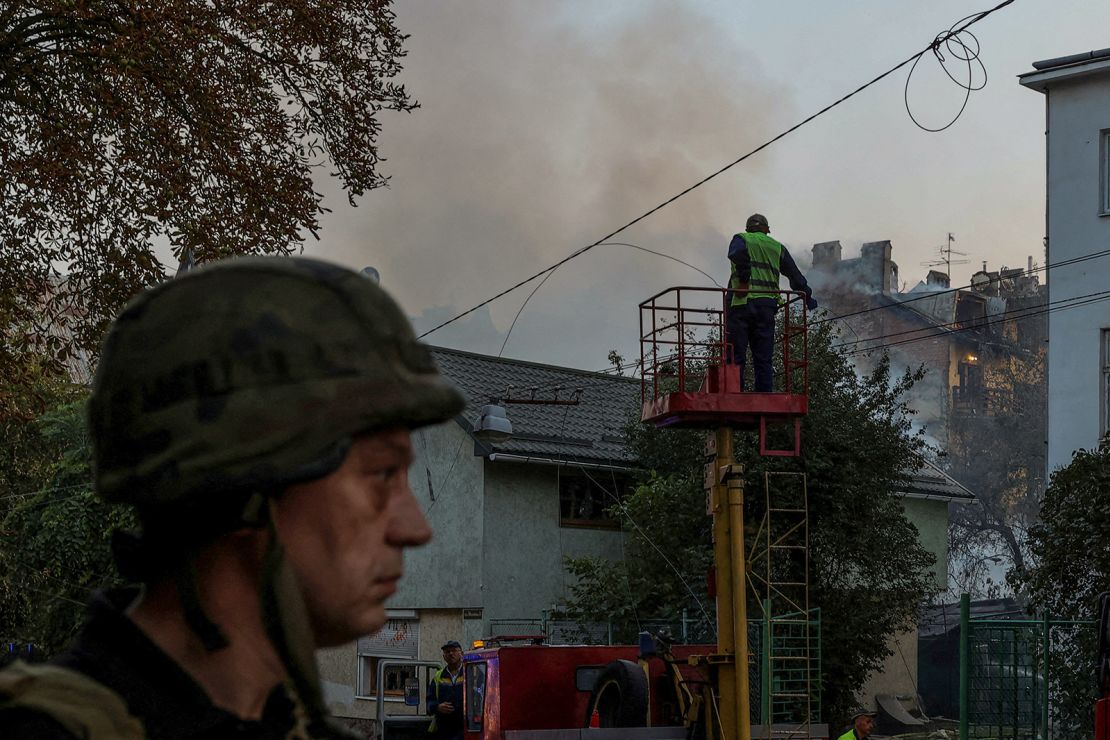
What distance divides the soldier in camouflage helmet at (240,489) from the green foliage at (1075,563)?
18515mm

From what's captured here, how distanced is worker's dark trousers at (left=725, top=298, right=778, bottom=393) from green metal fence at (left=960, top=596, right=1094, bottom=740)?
139 inches

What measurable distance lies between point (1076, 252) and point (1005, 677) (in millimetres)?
11416

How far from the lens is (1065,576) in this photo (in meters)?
19.9

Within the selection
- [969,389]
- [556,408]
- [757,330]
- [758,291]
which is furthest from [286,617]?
[969,389]

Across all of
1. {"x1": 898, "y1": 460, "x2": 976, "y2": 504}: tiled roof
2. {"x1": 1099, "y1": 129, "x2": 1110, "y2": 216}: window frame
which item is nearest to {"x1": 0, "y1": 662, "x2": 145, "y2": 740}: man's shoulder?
{"x1": 1099, "y1": 129, "x2": 1110, "y2": 216}: window frame

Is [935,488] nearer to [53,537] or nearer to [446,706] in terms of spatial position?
[53,537]

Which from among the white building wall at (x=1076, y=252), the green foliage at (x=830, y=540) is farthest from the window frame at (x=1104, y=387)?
the green foliage at (x=830, y=540)

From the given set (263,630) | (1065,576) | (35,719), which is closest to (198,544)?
(263,630)

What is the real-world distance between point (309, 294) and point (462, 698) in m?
16.2

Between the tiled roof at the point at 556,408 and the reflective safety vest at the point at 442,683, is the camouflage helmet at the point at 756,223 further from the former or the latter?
the tiled roof at the point at 556,408

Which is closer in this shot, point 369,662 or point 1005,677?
point 1005,677

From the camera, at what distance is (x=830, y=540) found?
994 inches

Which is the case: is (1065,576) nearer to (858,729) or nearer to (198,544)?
(858,729)

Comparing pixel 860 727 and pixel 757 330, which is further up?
pixel 757 330
